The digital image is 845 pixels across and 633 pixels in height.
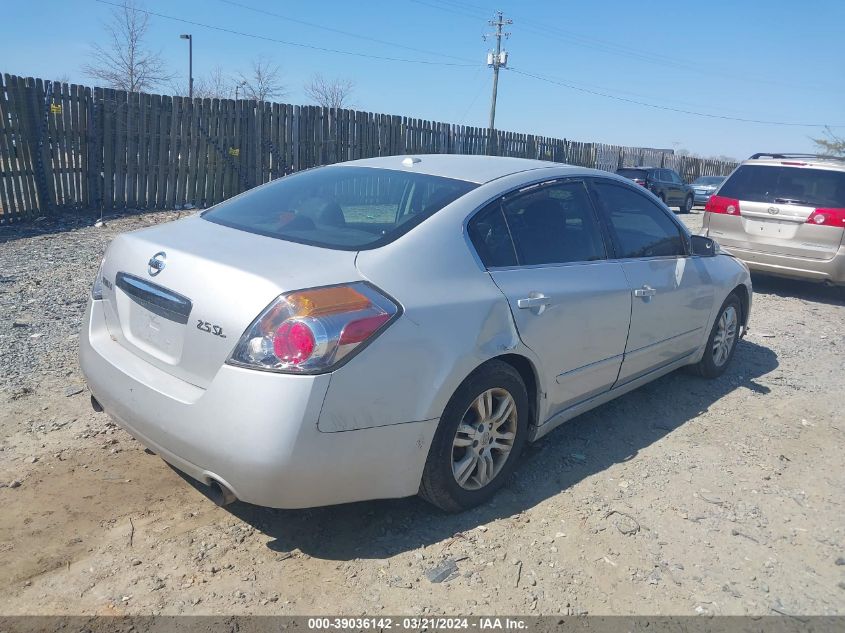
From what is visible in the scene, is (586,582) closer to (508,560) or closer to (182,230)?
(508,560)

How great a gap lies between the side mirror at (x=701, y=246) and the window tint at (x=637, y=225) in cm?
14

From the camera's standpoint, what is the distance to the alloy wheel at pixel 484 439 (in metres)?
3.15

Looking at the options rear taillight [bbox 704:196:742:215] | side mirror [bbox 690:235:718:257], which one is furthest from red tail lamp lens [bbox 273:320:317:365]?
rear taillight [bbox 704:196:742:215]

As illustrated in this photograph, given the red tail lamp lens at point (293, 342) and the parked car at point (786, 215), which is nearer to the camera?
the red tail lamp lens at point (293, 342)

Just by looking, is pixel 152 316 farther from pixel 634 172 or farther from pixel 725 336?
pixel 634 172

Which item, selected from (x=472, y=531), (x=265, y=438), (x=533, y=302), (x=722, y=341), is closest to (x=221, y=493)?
(x=265, y=438)

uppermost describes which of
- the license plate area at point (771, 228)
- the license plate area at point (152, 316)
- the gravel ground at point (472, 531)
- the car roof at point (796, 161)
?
the car roof at point (796, 161)

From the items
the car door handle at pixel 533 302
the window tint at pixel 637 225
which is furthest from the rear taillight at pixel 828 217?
the car door handle at pixel 533 302

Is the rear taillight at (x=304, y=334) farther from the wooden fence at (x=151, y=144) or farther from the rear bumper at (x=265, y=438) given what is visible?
the wooden fence at (x=151, y=144)

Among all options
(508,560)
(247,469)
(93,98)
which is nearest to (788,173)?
(508,560)

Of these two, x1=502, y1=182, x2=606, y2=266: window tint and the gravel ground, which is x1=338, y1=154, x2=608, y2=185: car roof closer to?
x1=502, y1=182, x2=606, y2=266: window tint

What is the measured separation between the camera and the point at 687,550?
3.12 meters

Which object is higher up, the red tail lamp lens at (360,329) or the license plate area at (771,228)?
the license plate area at (771,228)

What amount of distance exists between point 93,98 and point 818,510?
37.9 feet
